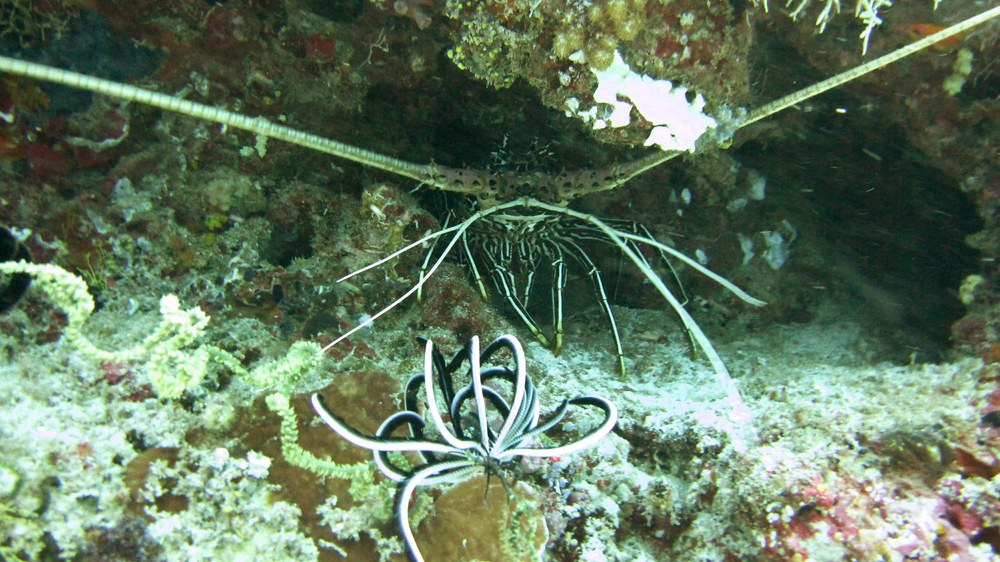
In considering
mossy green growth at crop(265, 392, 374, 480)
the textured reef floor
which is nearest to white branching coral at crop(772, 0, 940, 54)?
the textured reef floor

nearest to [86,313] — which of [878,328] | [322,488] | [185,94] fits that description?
[322,488]

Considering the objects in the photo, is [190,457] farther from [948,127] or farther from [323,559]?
[948,127]

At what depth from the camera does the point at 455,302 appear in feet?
9.69

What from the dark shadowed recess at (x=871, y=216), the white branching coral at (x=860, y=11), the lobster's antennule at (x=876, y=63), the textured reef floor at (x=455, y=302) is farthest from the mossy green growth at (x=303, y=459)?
the dark shadowed recess at (x=871, y=216)

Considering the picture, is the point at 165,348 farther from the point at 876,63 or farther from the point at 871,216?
the point at 871,216

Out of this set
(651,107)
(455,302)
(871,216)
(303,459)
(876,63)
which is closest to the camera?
(303,459)

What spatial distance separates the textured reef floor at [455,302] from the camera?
1.66 m

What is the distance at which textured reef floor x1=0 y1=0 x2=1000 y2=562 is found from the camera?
5.43 feet

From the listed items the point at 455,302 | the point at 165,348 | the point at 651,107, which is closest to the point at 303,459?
the point at 165,348

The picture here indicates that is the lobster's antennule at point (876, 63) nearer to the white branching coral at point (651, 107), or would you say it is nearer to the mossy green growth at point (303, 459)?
the white branching coral at point (651, 107)

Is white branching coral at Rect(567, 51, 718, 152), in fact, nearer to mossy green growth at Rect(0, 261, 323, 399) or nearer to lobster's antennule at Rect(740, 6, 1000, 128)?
lobster's antennule at Rect(740, 6, 1000, 128)

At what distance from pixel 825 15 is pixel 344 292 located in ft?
9.47

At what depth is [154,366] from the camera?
1605 mm

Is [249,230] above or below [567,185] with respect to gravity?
below
